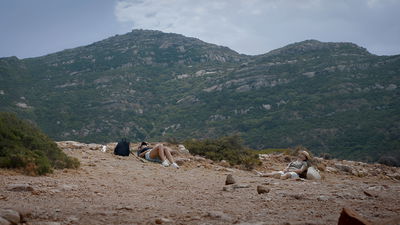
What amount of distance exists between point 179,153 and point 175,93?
70.2m

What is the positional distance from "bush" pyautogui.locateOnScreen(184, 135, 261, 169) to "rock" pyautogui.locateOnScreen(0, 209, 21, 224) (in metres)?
10.9

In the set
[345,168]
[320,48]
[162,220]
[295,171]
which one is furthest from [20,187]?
[320,48]

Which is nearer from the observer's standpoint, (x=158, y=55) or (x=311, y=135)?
(x=311, y=135)

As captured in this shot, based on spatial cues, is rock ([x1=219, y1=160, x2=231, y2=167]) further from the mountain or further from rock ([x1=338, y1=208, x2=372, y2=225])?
the mountain

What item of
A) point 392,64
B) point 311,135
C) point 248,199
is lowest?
point 311,135

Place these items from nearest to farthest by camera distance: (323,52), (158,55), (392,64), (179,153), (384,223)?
1. (384,223)
2. (179,153)
3. (392,64)
4. (323,52)
5. (158,55)

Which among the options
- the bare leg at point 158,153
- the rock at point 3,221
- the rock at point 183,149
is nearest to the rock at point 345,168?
the rock at point 183,149

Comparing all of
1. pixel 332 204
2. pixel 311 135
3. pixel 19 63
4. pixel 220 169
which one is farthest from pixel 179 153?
pixel 19 63

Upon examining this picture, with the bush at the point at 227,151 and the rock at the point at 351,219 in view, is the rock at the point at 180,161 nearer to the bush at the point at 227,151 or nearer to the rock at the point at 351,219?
the bush at the point at 227,151

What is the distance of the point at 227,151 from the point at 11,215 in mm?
12821

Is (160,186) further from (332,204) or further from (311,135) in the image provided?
(311,135)

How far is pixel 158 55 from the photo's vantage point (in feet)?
382

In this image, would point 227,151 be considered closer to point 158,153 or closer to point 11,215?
point 158,153

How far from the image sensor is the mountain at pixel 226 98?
49.9 metres
